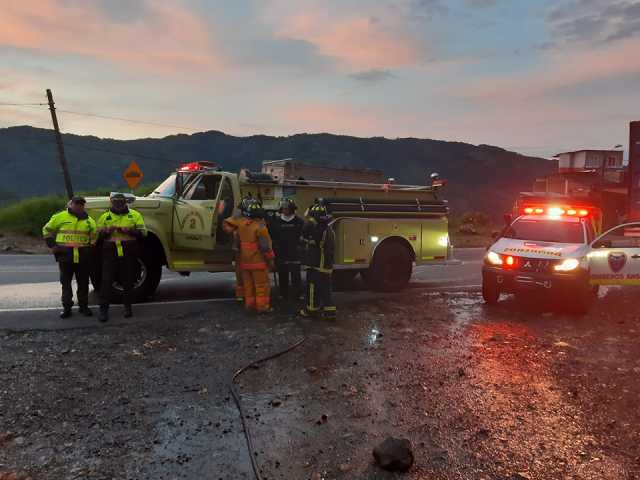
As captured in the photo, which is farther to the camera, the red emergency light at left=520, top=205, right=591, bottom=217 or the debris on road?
the red emergency light at left=520, top=205, right=591, bottom=217

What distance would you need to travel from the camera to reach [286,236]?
316 inches

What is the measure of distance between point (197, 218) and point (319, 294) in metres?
2.39

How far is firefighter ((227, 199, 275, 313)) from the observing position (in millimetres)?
7523

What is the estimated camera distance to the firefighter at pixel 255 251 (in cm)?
752

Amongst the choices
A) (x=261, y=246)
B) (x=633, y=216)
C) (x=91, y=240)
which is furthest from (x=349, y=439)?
(x=633, y=216)

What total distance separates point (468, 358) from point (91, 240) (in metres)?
5.14

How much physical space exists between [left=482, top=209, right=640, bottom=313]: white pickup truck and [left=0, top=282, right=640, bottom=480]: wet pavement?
2.55 feet

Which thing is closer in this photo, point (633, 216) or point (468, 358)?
point (468, 358)

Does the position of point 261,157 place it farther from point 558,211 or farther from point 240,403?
point 240,403

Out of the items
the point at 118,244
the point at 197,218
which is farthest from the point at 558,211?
the point at 118,244

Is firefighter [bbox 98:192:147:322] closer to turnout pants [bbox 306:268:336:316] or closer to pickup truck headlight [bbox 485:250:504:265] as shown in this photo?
turnout pants [bbox 306:268:336:316]

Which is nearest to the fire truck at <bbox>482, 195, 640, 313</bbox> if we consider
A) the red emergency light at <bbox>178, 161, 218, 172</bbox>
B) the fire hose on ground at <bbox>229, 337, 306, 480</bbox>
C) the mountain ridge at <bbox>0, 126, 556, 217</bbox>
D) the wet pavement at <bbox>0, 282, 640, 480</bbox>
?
the wet pavement at <bbox>0, 282, 640, 480</bbox>

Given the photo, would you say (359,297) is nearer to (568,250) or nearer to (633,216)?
(568,250)

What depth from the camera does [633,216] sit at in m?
13.2
